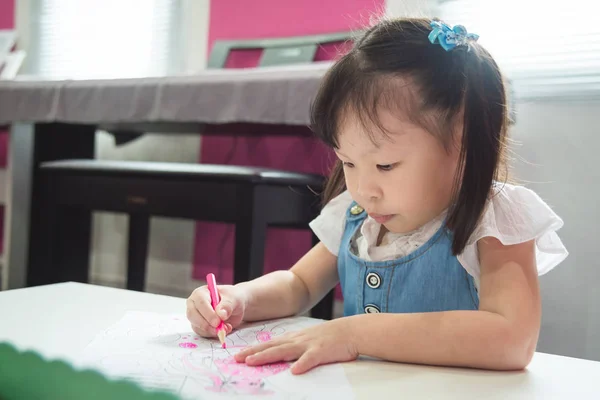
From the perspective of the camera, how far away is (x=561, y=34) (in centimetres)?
166

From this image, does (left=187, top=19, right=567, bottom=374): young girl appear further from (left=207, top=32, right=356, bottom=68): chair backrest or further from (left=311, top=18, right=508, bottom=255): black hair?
(left=207, top=32, right=356, bottom=68): chair backrest

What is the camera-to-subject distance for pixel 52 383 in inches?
12.9

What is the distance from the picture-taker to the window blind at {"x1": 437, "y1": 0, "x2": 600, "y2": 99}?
5.29ft

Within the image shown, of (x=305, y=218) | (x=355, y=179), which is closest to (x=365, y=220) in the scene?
(x=355, y=179)

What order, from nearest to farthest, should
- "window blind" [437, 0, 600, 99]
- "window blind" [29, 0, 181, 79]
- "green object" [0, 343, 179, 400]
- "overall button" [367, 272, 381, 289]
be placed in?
"green object" [0, 343, 179, 400], "overall button" [367, 272, 381, 289], "window blind" [437, 0, 600, 99], "window blind" [29, 0, 181, 79]

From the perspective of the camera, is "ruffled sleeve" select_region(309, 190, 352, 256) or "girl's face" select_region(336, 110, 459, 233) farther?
"ruffled sleeve" select_region(309, 190, 352, 256)

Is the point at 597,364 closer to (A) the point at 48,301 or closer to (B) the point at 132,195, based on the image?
(A) the point at 48,301

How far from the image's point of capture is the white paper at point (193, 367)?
451mm

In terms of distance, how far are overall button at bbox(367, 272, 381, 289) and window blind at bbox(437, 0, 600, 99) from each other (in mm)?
1042

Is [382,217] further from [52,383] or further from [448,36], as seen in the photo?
[52,383]

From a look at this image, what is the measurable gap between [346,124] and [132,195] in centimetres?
108

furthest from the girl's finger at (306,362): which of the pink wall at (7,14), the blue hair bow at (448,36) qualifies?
the pink wall at (7,14)

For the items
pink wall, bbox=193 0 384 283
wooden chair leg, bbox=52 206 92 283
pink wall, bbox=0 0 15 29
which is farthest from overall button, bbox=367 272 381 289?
pink wall, bbox=0 0 15 29

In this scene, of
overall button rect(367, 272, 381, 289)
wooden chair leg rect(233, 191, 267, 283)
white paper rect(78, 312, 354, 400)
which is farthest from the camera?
wooden chair leg rect(233, 191, 267, 283)
